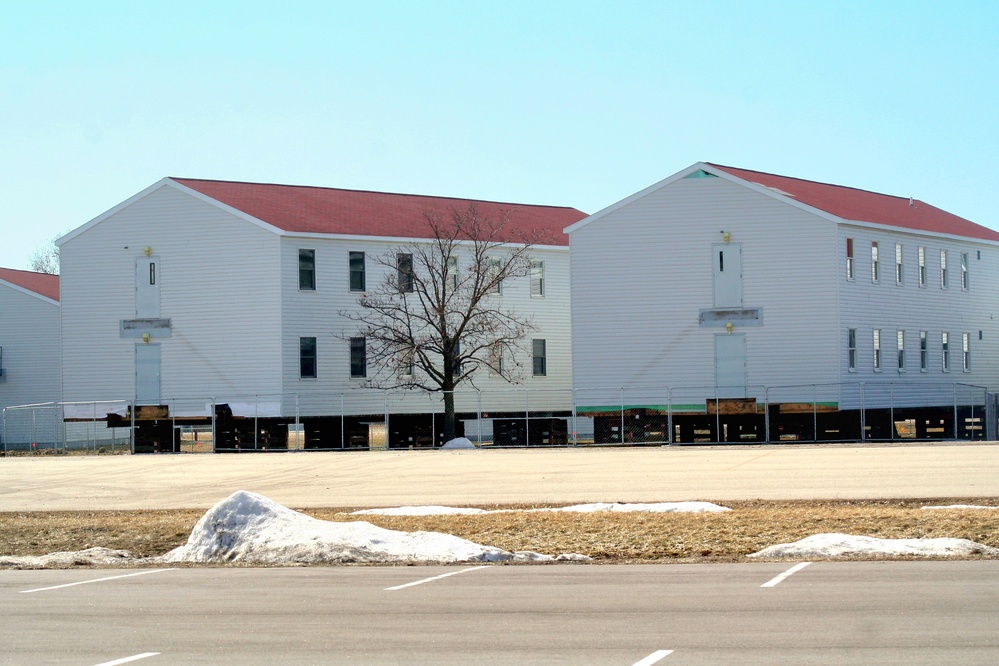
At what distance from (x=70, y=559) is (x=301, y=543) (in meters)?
3.60

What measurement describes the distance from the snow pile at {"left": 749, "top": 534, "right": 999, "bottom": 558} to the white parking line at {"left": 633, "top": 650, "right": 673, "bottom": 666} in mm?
6900

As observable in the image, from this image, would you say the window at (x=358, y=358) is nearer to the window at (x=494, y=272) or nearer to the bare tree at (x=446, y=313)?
the bare tree at (x=446, y=313)

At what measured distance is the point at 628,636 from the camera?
1097cm

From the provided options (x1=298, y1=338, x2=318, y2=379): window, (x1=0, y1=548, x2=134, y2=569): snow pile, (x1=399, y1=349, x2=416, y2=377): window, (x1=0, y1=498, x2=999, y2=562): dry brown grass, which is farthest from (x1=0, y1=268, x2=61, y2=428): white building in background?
(x1=0, y1=548, x2=134, y2=569): snow pile

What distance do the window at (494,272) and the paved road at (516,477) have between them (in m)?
13.1

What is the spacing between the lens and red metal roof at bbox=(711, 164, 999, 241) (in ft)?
163

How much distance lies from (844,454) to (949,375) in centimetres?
1965

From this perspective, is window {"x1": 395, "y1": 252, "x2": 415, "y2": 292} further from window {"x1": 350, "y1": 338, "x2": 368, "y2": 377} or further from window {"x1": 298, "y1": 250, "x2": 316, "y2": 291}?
window {"x1": 298, "y1": 250, "x2": 316, "y2": 291}

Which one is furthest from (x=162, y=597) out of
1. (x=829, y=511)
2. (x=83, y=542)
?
(x=829, y=511)

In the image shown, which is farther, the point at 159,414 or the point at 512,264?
the point at 512,264

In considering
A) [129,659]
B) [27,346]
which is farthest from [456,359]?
[129,659]

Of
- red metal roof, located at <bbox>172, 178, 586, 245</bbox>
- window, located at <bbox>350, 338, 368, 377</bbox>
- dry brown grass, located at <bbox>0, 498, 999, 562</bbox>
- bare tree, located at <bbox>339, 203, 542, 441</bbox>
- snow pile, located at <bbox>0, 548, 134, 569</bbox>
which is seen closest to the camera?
dry brown grass, located at <bbox>0, 498, 999, 562</bbox>

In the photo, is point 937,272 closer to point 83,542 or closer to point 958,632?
point 83,542

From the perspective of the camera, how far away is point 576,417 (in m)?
49.1
